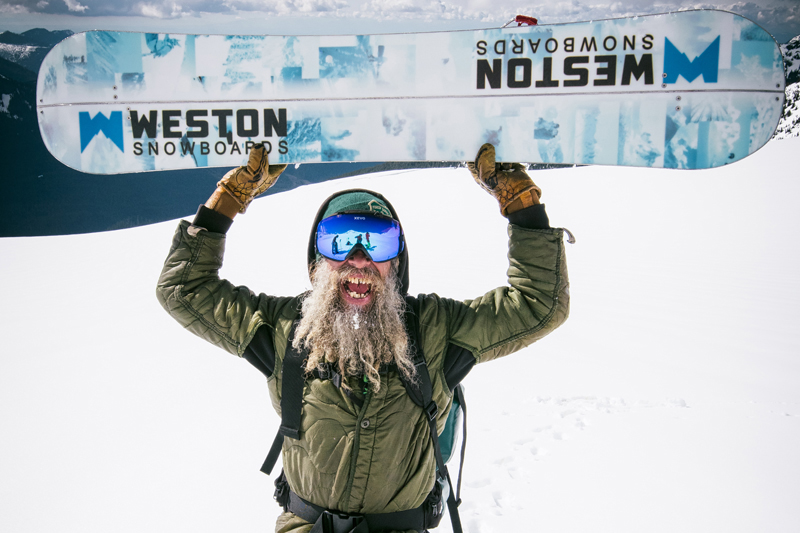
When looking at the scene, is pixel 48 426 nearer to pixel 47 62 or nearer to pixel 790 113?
pixel 47 62

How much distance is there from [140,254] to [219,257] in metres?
10.8

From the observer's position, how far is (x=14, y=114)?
173ft

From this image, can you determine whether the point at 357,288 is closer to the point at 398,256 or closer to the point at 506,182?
the point at 398,256

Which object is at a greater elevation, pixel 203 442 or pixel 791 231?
pixel 791 231

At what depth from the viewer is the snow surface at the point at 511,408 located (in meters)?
3.01

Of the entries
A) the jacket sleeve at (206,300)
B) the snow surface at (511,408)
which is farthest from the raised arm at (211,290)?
the snow surface at (511,408)

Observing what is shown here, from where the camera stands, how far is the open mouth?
6.04 ft

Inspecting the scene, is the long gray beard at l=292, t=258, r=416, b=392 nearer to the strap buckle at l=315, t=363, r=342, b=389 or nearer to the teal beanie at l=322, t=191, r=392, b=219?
the strap buckle at l=315, t=363, r=342, b=389

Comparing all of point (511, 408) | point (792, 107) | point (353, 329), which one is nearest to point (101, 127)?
point (353, 329)

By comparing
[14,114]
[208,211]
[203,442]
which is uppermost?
[14,114]

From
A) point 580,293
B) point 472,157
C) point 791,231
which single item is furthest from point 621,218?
point 472,157

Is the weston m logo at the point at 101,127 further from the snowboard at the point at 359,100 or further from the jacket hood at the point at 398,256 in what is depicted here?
the jacket hood at the point at 398,256

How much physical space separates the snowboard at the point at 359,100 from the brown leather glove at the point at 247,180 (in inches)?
12.3

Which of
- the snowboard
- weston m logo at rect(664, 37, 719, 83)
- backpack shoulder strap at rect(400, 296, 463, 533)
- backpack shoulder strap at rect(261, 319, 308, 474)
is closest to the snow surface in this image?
backpack shoulder strap at rect(400, 296, 463, 533)
